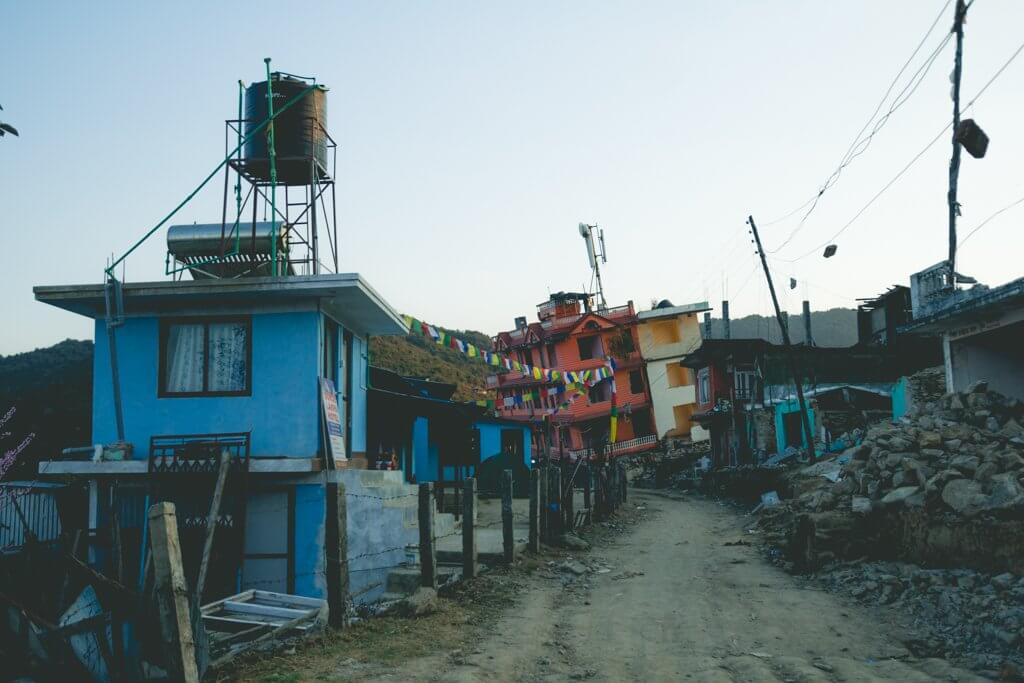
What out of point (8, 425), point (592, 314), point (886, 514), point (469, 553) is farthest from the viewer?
point (592, 314)

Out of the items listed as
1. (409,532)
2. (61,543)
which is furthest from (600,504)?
(61,543)

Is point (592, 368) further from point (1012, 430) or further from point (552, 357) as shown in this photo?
point (1012, 430)

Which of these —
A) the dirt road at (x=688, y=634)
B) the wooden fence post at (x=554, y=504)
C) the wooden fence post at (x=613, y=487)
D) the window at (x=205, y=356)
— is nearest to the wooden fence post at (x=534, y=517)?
the wooden fence post at (x=554, y=504)

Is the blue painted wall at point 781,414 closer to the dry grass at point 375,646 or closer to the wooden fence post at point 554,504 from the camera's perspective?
the wooden fence post at point 554,504

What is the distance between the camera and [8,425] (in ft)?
101

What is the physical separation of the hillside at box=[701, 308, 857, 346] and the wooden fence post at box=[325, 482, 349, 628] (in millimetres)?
90696

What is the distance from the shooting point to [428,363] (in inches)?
2798

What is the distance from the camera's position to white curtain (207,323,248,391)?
16.6m

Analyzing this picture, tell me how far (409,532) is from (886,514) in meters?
9.46

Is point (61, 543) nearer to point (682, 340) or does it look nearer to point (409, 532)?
point (409, 532)

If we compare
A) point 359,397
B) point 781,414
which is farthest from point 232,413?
point 781,414

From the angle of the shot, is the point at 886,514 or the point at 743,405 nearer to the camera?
the point at 886,514

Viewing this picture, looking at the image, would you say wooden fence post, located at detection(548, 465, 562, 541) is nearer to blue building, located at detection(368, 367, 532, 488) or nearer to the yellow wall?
blue building, located at detection(368, 367, 532, 488)

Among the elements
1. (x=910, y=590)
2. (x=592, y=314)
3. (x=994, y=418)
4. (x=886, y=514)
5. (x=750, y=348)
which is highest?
(x=592, y=314)
